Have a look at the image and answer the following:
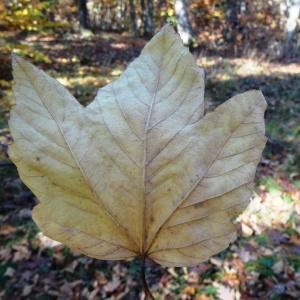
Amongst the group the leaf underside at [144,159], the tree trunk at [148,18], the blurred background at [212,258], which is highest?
the leaf underside at [144,159]

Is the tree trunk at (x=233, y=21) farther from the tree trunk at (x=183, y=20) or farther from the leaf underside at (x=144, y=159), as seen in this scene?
the leaf underside at (x=144, y=159)

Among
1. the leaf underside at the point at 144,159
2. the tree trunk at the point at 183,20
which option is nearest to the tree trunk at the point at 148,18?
the tree trunk at the point at 183,20

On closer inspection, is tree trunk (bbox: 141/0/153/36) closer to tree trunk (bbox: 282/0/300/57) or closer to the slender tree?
the slender tree

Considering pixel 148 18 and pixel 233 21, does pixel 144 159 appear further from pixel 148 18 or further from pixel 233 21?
pixel 148 18

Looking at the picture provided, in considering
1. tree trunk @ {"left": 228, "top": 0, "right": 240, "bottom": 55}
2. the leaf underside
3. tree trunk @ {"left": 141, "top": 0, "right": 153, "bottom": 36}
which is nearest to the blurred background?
the leaf underside

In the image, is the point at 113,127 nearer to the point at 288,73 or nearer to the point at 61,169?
the point at 61,169

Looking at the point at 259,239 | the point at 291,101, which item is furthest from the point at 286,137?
the point at 259,239

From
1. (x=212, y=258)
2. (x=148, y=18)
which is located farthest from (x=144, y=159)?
(x=148, y=18)

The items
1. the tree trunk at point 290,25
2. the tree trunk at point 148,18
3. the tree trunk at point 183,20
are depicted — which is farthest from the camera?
the tree trunk at point 148,18
